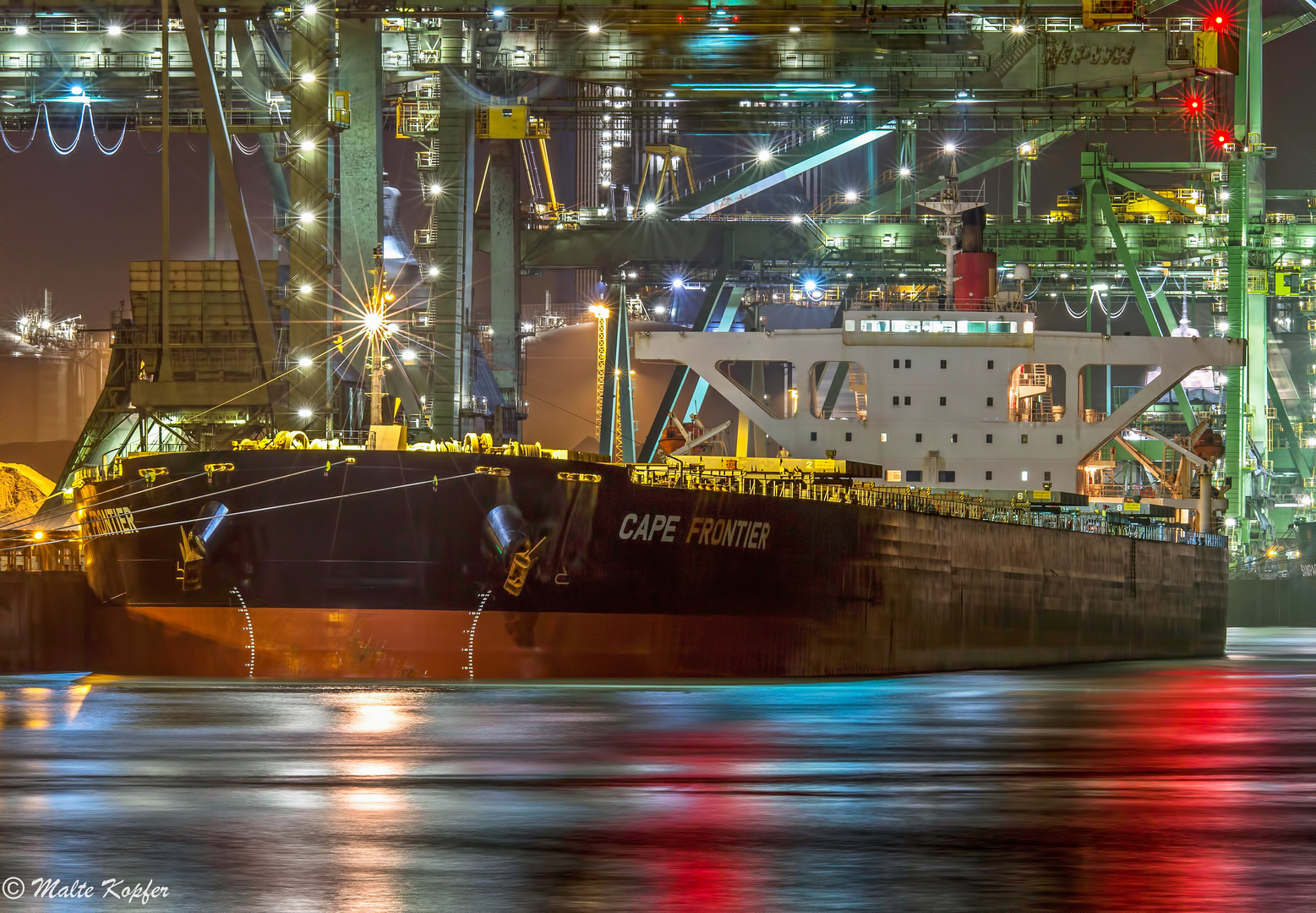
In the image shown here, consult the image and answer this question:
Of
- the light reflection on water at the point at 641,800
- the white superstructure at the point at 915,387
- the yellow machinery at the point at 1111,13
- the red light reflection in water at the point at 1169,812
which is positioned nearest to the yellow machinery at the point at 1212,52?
the yellow machinery at the point at 1111,13

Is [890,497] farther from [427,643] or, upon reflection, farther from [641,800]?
[641,800]

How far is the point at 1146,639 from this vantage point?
35.8 m

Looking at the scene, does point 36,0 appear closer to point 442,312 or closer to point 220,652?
point 442,312

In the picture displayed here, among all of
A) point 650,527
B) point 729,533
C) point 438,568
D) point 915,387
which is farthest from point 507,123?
point 438,568

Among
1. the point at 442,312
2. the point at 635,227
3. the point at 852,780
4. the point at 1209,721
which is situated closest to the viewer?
the point at 852,780

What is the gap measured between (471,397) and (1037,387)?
1277 centimetres

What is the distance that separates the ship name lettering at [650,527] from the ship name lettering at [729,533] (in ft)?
1.09

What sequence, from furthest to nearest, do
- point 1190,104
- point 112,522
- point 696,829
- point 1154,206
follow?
1. point 1154,206
2. point 1190,104
3. point 112,522
4. point 696,829

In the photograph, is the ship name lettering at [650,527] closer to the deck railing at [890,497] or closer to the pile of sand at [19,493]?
the deck railing at [890,497]

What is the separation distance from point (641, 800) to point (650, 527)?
1002 centimetres

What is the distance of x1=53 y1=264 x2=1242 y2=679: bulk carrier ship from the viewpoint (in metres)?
20.5

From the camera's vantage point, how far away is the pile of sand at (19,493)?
34781 mm

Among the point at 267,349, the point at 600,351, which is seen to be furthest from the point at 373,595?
the point at 267,349

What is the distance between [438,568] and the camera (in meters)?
20.6
